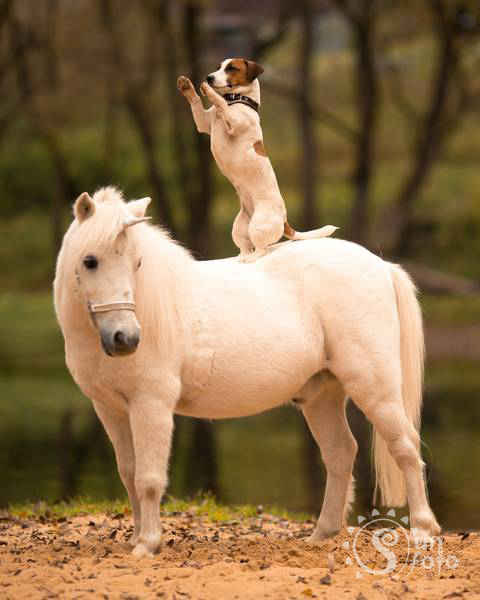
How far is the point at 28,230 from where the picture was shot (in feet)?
106

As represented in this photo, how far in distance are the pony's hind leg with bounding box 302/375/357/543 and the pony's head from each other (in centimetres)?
165

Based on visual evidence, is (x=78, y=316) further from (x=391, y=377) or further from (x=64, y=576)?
(x=391, y=377)

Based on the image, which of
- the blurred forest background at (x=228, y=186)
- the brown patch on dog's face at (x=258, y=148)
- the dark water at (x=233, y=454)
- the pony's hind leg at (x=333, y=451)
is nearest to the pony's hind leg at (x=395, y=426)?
the pony's hind leg at (x=333, y=451)

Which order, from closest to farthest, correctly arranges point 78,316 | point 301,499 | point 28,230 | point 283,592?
point 283,592
point 78,316
point 301,499
point 28,230

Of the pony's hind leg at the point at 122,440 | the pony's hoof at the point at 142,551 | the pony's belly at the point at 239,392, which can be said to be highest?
the pony's belly at the point at 239,392

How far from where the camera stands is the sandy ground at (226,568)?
5129mm

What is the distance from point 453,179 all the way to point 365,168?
10057mm

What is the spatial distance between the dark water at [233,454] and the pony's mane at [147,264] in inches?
162

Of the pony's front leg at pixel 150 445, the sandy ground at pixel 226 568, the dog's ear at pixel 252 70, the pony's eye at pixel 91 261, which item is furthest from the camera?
the dog's ear at pixel 252 70

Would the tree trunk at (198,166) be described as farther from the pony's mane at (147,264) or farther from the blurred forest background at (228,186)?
the pony's mane at (147,264)

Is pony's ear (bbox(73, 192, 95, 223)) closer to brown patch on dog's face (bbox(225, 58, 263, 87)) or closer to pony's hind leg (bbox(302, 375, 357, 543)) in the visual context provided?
brown patch on dog's face (bbox(225, 58, 263, 87))

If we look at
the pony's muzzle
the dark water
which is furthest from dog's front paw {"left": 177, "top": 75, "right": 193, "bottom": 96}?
the dark water

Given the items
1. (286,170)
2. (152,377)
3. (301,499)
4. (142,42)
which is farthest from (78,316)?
(286,170)

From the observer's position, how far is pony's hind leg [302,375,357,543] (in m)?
6.58
